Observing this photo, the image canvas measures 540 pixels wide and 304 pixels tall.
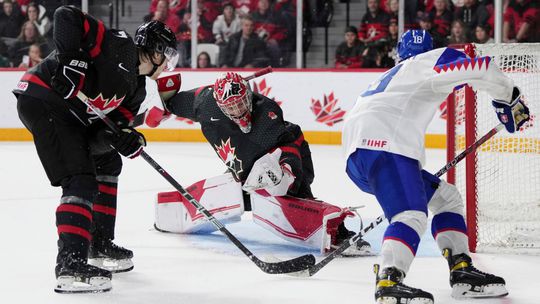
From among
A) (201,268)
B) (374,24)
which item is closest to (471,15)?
(374,24)

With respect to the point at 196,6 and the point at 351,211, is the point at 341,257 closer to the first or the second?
the point at 351,211

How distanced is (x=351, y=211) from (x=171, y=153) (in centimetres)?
384

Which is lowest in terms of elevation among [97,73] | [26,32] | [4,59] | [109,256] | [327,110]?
[327,110]

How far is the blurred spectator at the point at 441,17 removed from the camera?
8.09m

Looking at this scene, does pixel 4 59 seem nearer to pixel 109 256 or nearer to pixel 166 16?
pixel 166 16

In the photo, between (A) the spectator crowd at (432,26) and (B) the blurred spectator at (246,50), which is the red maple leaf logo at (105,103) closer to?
(A) the spectator crowd at (432,26)

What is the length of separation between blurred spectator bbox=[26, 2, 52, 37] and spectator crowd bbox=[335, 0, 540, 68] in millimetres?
2625

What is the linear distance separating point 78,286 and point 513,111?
1471 mm

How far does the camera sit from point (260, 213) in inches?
156

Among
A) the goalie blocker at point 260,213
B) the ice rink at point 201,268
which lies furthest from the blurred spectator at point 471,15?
the goalie blocker at point 260,213

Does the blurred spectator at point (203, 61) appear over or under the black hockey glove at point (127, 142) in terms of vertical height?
under

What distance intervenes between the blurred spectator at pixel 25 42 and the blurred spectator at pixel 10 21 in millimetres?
73

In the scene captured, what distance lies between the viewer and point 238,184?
3998 mm

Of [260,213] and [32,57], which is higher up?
[32,57]
